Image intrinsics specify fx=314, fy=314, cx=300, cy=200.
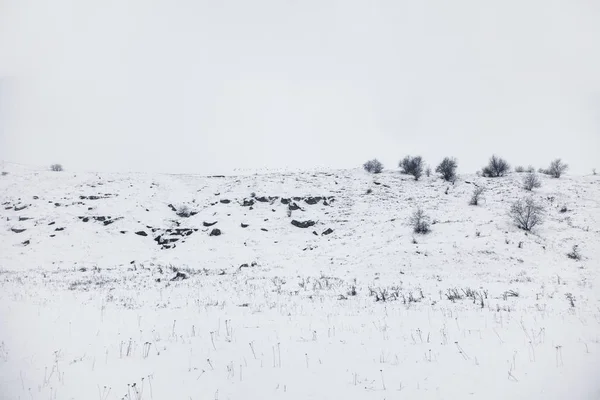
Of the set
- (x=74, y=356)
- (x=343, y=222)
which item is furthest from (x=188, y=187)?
(x=74, y=356)

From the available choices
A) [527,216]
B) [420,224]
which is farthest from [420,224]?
[527,216]

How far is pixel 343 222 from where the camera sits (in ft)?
99.5

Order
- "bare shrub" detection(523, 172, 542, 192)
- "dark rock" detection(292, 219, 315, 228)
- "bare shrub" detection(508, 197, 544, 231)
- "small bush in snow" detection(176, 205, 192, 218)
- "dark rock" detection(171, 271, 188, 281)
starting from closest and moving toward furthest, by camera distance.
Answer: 1. "dark rock" detection(171, 271, 188, 281)
2. "bare shrub" detection(508, 197, 544, 231)
3. "dark rock" detection(292, 219, 315, 228)
4. "bare shrub" detection(523, 172, 542, 192)
5. "small bush in snow" detection(176, 205, 192, 218)

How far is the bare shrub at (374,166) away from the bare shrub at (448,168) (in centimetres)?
783

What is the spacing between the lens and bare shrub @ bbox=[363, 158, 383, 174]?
145ft

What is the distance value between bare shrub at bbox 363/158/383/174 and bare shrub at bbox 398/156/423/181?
2986 millimetres

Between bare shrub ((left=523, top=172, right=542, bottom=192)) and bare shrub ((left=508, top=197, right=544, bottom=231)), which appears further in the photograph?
bare shrub ((left=523, top=172, right=542, bottom=192))

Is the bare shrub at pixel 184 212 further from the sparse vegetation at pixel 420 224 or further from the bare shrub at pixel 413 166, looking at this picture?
the bare shrub at pixel 413 166

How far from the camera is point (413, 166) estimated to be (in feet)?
136

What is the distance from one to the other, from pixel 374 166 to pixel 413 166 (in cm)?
540

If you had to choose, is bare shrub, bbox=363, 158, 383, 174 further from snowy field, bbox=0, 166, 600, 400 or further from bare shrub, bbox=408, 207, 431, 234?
bare shrub, bbox=408, 207, 431, 234

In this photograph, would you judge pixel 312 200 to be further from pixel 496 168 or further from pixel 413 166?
pixel 496 168

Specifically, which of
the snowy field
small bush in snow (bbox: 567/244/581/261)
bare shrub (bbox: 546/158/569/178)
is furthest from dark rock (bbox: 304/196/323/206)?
bare shrub (bbox: 546/158/569/178)

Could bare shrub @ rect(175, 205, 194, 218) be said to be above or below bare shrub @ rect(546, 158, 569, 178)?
below
